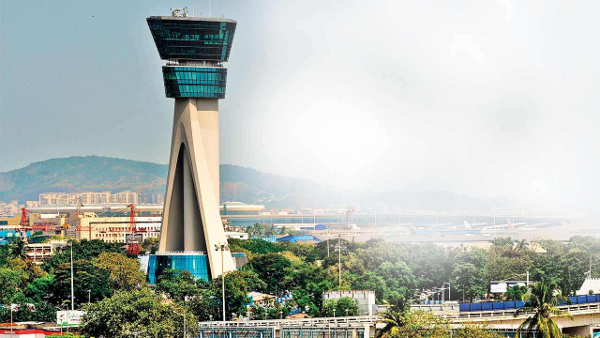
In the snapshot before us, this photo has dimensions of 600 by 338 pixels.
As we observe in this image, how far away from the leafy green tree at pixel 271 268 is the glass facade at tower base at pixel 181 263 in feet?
17.7

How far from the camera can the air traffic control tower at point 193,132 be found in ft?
401

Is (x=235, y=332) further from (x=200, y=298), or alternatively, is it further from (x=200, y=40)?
(x=200, y=40)

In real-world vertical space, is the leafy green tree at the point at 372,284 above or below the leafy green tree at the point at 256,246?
below

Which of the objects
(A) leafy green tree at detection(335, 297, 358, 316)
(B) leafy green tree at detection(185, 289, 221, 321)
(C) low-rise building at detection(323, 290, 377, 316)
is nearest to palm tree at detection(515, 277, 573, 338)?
(A) leafy green tree at detection(335, 297, 358, 316)

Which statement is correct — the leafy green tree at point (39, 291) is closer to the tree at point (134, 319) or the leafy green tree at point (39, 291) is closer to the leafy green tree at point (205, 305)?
the leafy green tree at point (205, 305)

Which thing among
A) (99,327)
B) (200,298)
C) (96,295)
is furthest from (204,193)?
(99,327)

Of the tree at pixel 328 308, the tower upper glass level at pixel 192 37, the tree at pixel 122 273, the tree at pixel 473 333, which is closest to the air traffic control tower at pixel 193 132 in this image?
the tower upper glass level at pixel 192 37

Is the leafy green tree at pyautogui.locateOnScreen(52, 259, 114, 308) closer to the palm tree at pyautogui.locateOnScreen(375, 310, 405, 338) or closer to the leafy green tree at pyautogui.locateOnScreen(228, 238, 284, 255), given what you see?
the palm tree at pyautogui.locateOnScreen(375, 310, 405, 338)

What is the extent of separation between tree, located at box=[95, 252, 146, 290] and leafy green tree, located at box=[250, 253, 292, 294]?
1310cm

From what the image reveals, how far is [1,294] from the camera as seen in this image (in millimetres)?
101125

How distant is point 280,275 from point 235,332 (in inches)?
2003

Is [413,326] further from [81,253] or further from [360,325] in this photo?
[81,253]

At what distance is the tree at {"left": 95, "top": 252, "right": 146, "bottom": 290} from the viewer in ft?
348

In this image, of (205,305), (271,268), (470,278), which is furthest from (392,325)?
(271,268)
